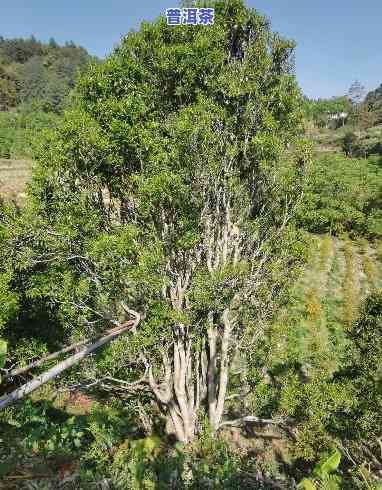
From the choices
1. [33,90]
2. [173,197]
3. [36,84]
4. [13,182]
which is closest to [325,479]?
[173,197]

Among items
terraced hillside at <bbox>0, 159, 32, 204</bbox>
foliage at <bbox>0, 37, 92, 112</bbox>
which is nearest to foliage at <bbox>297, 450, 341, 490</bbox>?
terraced hillside at <bbox>0, 159, 32, 204</bbox>

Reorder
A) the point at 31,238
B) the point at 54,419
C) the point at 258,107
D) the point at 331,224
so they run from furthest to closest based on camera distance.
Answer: the point at 331,224 < the point at 54,419 < the point at 258,107 < the point at 31,238

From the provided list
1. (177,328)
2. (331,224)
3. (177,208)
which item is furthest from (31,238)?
(331,224)

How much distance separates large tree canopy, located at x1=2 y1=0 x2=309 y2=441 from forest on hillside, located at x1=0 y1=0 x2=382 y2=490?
0.06 m

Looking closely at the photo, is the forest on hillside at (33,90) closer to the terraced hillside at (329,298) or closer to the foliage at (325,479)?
the terraced hillside at (329,298)

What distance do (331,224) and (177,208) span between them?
58905mm

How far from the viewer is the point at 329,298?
143 feet

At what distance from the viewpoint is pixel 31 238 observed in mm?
11031

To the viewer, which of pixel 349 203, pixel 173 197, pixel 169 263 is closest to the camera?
pixel 173 197

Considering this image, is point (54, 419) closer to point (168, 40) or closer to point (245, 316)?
point (245, 316)

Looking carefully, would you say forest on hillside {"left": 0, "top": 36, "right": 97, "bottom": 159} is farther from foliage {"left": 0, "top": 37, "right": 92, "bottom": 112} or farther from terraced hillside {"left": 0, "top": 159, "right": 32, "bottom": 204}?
terraced hillside {"left": 0, "top": 159, "right": 32, "bottom": 204}

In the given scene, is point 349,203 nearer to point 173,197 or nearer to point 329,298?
point 329,298

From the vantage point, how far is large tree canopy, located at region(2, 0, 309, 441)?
35.2ft

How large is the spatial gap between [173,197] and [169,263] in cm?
243
